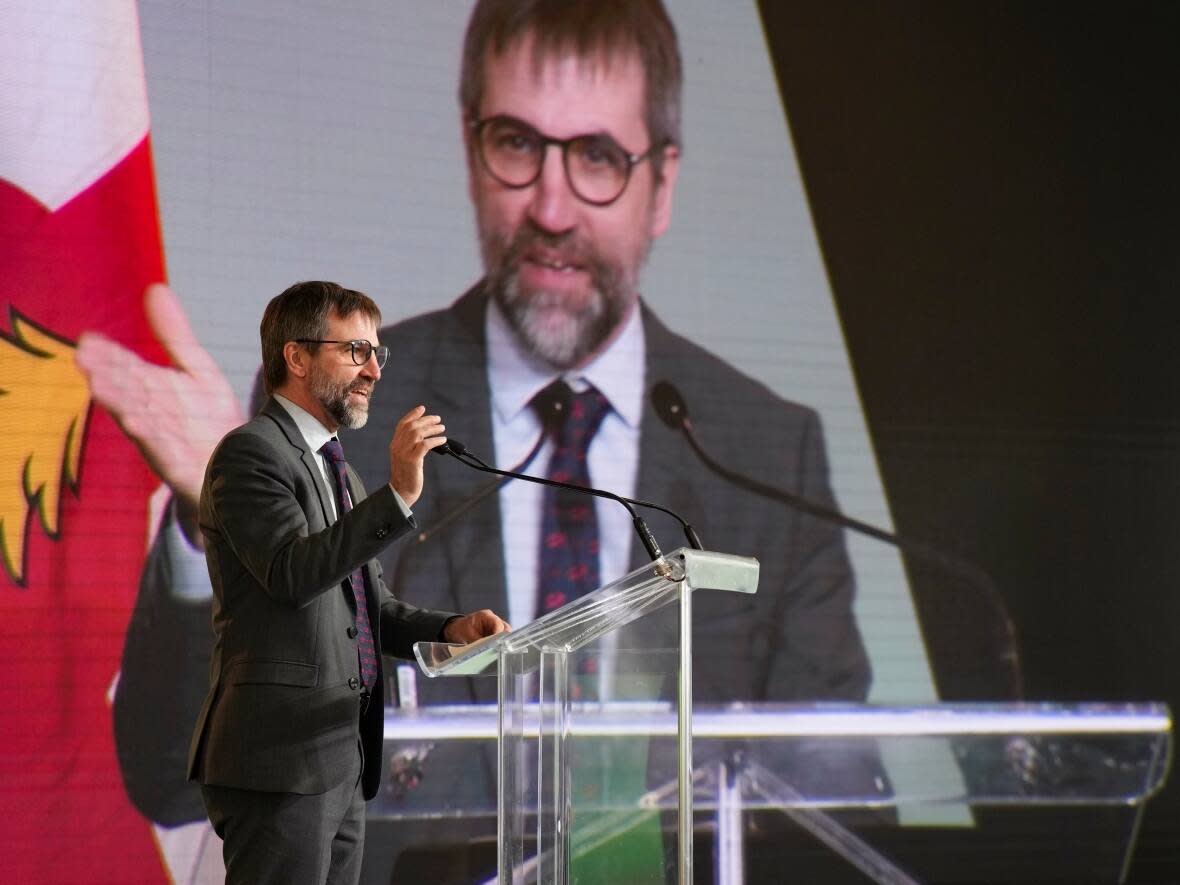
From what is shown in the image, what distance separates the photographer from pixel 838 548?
390 centimetres

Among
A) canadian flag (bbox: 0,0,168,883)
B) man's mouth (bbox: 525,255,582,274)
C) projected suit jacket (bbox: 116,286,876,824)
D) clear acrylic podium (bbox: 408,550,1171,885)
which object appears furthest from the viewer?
man's mouth (bbox: 525,255,582,274)

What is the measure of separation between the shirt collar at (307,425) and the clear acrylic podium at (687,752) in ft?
1.19

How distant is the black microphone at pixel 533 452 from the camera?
352 cm

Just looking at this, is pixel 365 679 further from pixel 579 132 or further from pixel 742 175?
pixel 742 175

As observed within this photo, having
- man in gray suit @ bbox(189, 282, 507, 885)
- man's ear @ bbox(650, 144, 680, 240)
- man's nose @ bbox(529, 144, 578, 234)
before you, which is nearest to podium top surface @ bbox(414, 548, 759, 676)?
man in gray suit @ bbox(189, 282, 507, 885)

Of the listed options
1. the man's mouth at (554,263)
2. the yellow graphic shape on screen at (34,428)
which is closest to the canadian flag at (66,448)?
the yellow graphic shape on screen at (34,428)

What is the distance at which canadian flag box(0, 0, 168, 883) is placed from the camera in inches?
122

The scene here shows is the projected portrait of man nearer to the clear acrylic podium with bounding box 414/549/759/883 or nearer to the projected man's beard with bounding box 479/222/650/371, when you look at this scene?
the projected man's beard with bounding box 479/222/650/371

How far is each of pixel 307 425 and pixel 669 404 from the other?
6.12ft

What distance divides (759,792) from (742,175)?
1758 mm

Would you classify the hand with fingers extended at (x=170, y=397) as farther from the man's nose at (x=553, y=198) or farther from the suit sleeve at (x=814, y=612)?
the suit sleeve at (x=814, y=612)

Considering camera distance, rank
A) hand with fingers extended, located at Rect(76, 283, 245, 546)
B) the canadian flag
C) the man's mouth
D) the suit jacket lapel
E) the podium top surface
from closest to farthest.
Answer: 1. the podium top surface
2. the suit jacket lapel
3. the canadian flag
4. hand with fingers extended, located at Rect(76, 283, 245, 546)
5. the man's mouth

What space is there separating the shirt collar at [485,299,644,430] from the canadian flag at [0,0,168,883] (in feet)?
2.85

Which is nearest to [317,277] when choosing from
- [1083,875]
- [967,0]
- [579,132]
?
[579,132]
